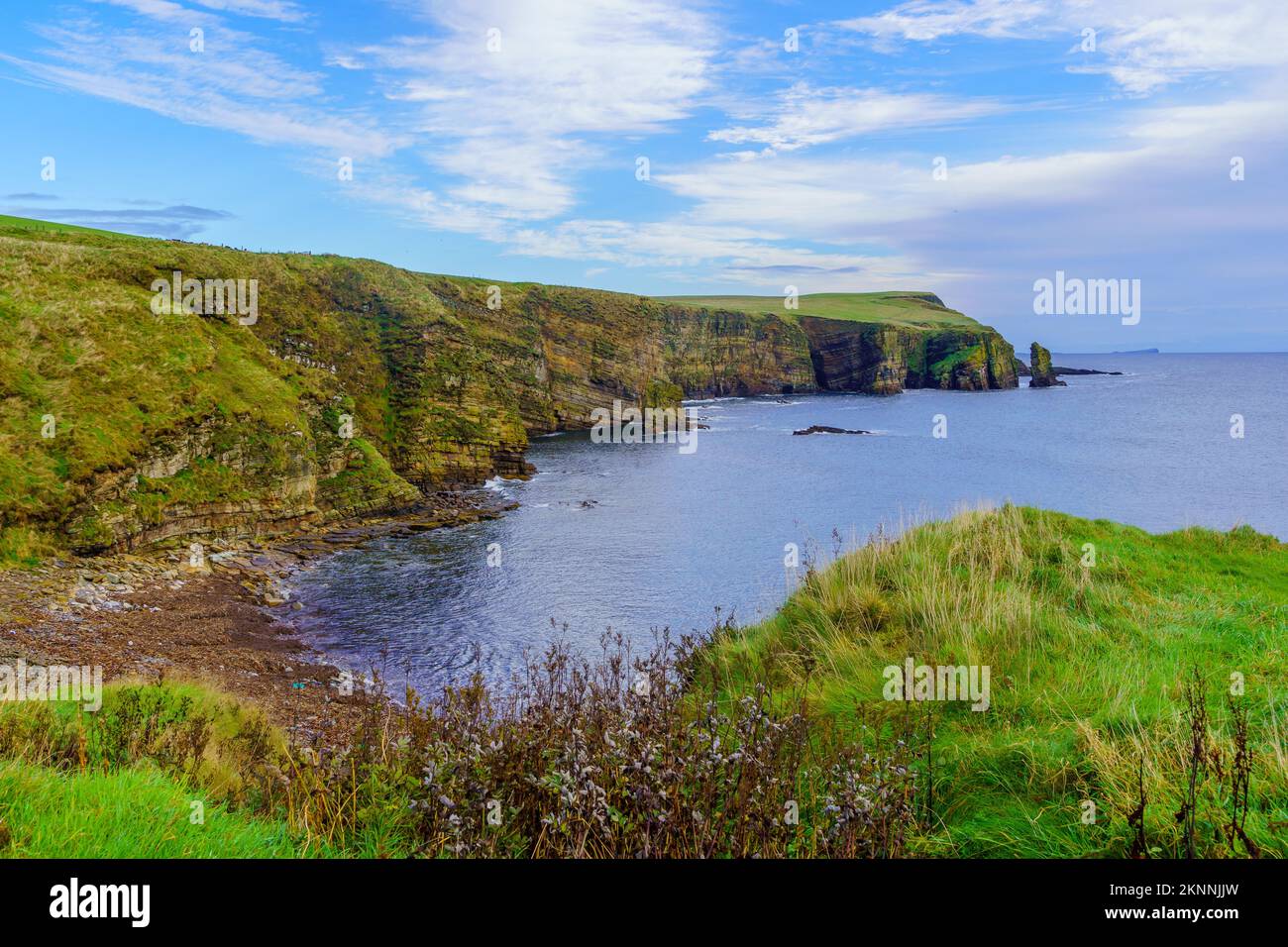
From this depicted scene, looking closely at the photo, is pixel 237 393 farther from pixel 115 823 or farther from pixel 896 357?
pixel 896 357

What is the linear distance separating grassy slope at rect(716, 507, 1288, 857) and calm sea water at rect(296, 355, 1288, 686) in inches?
→ 134

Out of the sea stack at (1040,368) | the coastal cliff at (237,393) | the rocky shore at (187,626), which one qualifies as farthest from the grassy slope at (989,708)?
the sea stack at (1040,368)

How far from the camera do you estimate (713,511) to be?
41.1 metres

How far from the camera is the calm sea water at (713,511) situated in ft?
76.1

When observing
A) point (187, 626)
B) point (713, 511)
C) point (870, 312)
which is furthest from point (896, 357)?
point (187, 626)

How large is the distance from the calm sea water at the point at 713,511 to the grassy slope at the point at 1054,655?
3.41 m

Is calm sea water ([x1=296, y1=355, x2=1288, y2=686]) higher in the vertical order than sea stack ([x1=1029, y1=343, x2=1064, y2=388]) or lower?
lower

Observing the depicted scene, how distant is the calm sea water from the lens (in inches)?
913

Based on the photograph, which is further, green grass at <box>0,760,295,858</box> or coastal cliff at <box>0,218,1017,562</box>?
coastal cliff at <box>0,218,1017,562</box>

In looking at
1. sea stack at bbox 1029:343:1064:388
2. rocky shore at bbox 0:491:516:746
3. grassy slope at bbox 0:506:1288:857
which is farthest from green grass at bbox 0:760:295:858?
sea stack at bbox 1029:343:1064:388

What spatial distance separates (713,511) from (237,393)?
23.4m

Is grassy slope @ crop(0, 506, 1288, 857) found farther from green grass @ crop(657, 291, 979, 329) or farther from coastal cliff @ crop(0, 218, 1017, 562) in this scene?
green grass @ crop(657, 291, 979, 329)

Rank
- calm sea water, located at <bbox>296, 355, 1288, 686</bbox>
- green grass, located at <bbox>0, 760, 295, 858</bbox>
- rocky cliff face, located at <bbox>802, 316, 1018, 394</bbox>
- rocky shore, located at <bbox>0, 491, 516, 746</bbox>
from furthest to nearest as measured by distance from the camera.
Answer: rocky cliff face, located at <bbox>802, 316, 1018, 394</bbox> < calm sea water, located at <bbox>296, 355, 1288, 686</bbox> < rocky shore, located at <bbox>0, 491, 516, 746</bbox> < green grass, located at <bbox>0, 760, 295, 858</bbox>

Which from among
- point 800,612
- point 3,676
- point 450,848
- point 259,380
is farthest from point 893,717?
point 259,380
